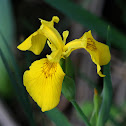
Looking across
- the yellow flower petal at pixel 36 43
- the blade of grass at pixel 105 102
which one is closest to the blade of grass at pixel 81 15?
the yellow flower petal at pixel 36 43

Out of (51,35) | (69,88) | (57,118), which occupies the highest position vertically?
(51,35)

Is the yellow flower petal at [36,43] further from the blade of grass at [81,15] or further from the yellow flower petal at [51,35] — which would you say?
the blade of grass at [81,15]

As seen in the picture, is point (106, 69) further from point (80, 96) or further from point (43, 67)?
point (80, 96)

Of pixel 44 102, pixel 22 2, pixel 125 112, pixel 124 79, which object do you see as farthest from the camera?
pixel 22 2

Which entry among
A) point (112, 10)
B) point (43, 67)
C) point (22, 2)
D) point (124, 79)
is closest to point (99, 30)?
point (124, 79)

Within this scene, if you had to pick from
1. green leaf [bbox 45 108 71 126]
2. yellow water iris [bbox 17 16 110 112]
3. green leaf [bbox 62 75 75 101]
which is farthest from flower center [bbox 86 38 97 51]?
green leaf [bbox 45 108 71 126]

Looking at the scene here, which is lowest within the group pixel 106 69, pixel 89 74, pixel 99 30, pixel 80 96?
pixel 80 96

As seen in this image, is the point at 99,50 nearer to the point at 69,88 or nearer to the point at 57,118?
the point at 69,88

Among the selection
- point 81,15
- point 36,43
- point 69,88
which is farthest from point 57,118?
point 81,15
